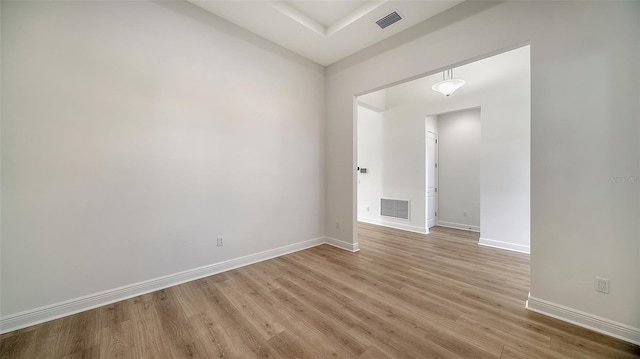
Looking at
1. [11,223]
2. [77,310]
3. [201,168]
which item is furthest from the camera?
[201,168]

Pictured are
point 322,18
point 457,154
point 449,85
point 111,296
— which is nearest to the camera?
point 111,296

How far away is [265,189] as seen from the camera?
3.40m

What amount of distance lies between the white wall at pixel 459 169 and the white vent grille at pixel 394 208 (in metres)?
1.20

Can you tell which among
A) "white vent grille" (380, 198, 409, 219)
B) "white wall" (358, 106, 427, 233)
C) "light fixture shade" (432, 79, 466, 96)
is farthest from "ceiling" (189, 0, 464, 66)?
"white vent grille" (380, 198, 409, 219)

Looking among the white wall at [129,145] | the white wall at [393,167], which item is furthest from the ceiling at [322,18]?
the white wall at [393,167]

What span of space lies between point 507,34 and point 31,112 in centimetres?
448

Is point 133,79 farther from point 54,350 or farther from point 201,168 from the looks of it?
point 54,350

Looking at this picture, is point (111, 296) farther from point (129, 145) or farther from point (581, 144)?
point (581, 144)

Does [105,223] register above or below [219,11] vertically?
below

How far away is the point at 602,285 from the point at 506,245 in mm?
2284

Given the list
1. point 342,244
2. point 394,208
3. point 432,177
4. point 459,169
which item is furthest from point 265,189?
point 459,169

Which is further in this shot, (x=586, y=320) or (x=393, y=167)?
(x=393, y=167)

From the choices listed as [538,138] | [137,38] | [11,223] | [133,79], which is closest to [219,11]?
[137,38]

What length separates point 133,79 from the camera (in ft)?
7.63
